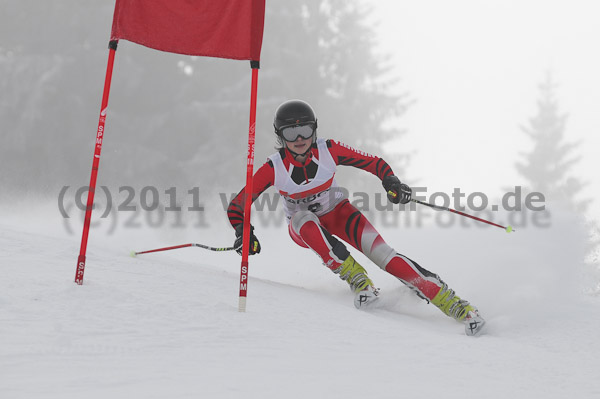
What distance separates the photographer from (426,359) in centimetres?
288

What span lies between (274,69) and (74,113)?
6107mm

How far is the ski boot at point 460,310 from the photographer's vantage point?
3.76 metres

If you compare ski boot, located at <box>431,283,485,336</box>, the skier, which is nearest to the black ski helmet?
the skier

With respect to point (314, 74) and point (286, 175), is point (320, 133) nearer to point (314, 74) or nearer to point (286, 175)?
point (314, 74)

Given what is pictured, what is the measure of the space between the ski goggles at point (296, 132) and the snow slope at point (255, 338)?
1206 mm

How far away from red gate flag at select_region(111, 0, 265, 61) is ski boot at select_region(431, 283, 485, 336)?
218 cm

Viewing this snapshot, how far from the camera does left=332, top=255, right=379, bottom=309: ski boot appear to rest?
4.17 m

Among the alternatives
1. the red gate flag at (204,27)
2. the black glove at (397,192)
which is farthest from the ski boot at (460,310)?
the red gate flag at (204,27)

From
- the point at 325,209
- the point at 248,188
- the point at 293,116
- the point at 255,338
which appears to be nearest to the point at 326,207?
the point at 325,209

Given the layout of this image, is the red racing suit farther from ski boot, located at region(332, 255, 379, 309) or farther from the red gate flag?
the red gate flag

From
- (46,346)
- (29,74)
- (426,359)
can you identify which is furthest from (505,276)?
(29,74)

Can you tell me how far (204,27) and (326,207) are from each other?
6.12ft

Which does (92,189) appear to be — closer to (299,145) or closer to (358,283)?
(299,145)

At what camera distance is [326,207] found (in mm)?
4883
